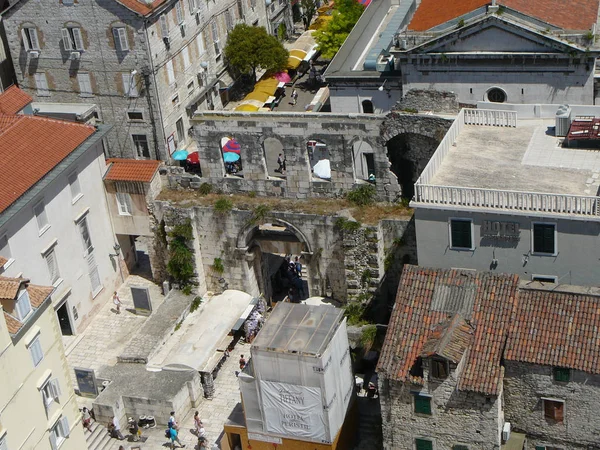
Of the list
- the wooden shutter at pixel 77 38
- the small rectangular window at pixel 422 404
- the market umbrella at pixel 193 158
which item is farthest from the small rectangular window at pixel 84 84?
the small rectangular window at pixel 422 404

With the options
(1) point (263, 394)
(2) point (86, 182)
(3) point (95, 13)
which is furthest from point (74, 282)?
(3) point (95, 13)

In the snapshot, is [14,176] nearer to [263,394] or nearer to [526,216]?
[263,394]

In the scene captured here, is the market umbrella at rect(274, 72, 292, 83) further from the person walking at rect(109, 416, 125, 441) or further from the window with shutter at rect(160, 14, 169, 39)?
the person walking at rect(109, 416, 125, 441)

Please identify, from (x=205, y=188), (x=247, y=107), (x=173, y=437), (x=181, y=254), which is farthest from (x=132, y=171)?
(x=247, y=107)

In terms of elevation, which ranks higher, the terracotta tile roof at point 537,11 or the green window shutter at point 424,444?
the terracotta tile roof at point 537,11

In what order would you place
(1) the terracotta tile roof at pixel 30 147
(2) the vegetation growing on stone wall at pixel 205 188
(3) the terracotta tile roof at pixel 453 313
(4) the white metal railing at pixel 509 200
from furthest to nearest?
(2) the vegetation growing on stone wall at pixel 205 188
(1) the terracotta tile roof at pixel 30 147
(4) the white metal railing at pixel 509 200
(3) the terracotta tile roof at pixel 453 313

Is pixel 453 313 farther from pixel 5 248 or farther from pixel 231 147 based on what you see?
pixel 231 147

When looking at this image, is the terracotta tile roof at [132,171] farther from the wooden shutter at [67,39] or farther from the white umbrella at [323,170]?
the wooden shutter at [67,39]
